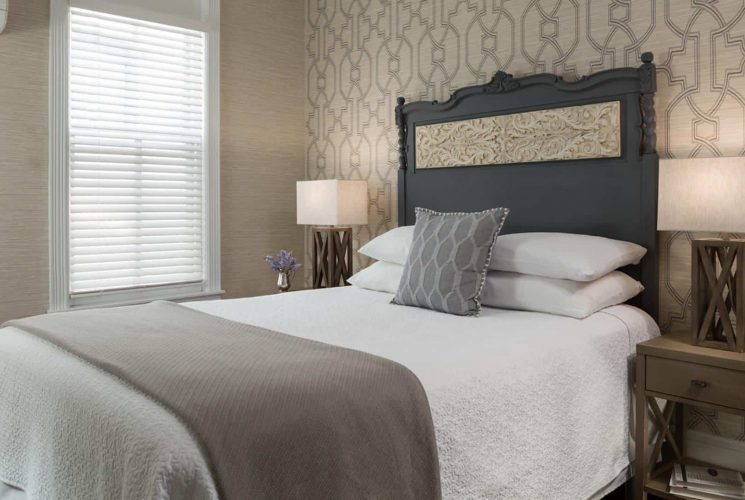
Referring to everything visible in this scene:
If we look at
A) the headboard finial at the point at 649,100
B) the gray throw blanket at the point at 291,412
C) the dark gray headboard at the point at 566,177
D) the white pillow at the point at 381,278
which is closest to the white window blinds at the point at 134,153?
the white pillow at the point at 381,278

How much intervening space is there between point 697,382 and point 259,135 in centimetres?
309

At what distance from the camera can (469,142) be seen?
3.39m

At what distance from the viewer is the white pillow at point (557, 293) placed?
2.45 meters

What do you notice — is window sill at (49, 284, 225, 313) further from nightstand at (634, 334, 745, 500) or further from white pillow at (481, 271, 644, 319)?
nightstand at (634, 334, 745, 500)

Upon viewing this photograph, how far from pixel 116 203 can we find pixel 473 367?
2642mm

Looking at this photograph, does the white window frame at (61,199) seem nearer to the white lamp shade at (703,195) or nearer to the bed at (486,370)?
the bed at (486,370)

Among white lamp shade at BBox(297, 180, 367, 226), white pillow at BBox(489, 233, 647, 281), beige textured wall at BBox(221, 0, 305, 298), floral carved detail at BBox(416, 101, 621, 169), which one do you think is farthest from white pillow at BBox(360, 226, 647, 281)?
beige textured wall at BBox(221, 0, 305, 298)

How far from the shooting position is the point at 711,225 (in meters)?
2.24

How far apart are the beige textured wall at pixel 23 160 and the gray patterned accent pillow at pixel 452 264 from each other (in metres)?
2.02

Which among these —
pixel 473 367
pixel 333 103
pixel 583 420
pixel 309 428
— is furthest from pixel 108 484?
pixel 333 103

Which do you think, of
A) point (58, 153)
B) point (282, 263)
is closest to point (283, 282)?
point (282, 263)

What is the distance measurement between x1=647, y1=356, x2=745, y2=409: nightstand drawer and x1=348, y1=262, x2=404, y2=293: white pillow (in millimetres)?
1201

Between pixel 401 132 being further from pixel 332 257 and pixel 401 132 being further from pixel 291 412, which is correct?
pixel 291 412

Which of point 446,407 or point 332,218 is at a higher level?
point 332,218
